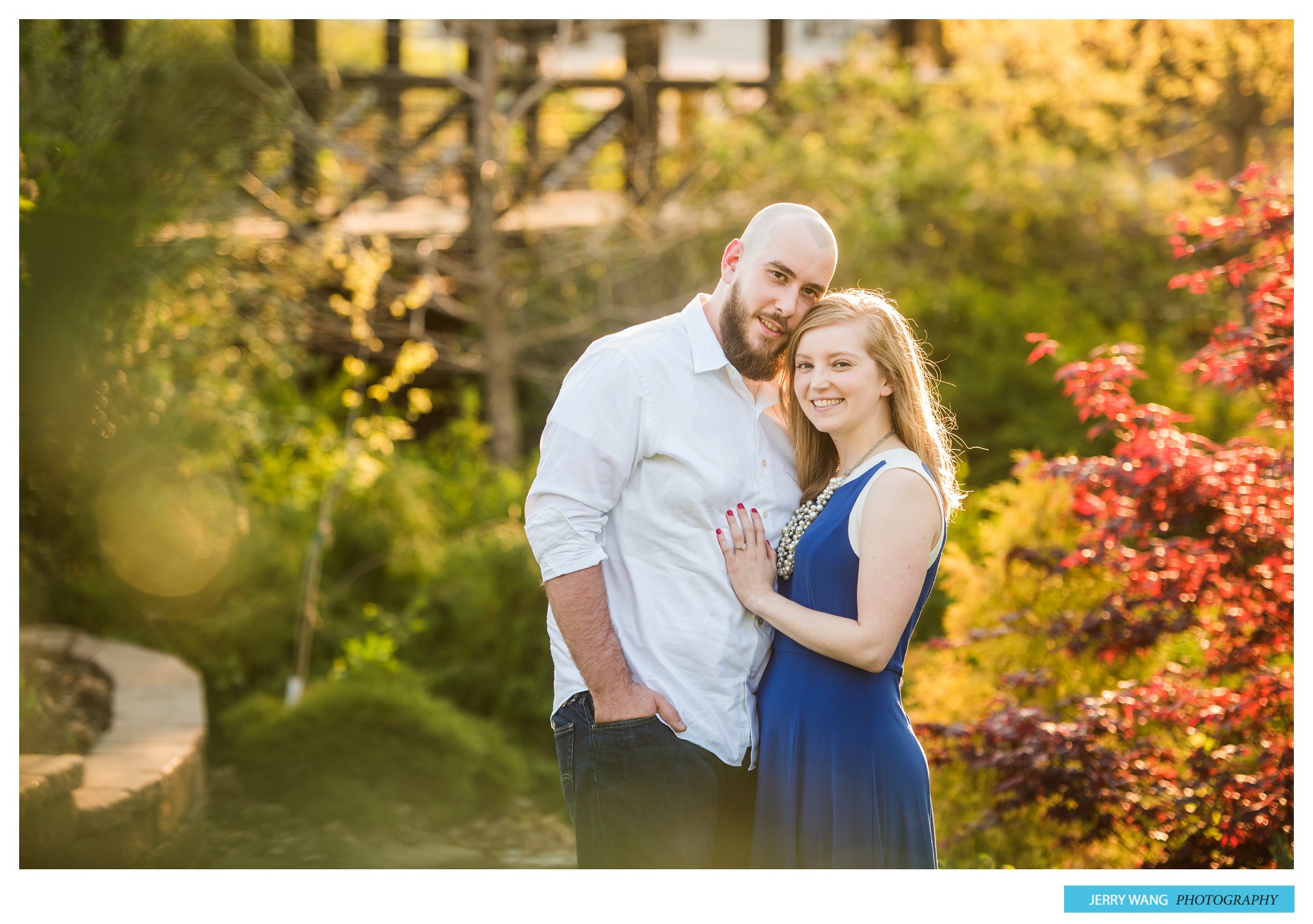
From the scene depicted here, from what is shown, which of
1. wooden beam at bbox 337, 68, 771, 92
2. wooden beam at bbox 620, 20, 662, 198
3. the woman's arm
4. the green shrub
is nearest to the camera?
the woman's arm

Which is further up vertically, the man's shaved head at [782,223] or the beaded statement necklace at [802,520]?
the man's shaved head at [782,223]

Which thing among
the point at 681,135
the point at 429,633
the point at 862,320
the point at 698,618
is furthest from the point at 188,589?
the point at 681,135

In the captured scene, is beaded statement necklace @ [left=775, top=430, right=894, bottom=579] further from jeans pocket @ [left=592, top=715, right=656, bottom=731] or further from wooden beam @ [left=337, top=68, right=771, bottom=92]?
wooden beam @ [left=337, top=68, right=771, bottom=92]

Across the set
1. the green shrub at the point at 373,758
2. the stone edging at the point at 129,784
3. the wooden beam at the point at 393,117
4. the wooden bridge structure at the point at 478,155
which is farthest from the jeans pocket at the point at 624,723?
the wooden beam at the point at 393,117

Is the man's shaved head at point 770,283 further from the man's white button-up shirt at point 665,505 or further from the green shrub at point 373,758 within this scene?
the green shrub at point 373,758

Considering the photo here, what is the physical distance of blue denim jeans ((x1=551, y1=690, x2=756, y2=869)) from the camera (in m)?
2.07

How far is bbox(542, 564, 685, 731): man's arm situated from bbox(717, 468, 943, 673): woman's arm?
0.32m

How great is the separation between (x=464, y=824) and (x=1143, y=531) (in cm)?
259

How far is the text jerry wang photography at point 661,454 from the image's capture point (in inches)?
84.0

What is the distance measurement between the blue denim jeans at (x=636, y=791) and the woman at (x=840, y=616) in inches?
6.2

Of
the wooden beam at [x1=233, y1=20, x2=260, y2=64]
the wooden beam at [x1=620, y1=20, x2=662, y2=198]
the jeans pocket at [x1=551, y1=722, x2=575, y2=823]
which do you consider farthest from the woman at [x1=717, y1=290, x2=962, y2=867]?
the wooden beam at [x1=620, y1=20, x2=662, y2=198]

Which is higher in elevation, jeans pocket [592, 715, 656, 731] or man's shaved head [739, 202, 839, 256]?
man's shaved head [739, 202, 839, 256]

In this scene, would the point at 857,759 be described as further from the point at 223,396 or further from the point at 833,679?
the point at 223,396

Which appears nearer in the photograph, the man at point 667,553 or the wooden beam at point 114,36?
the man at point 667,553
